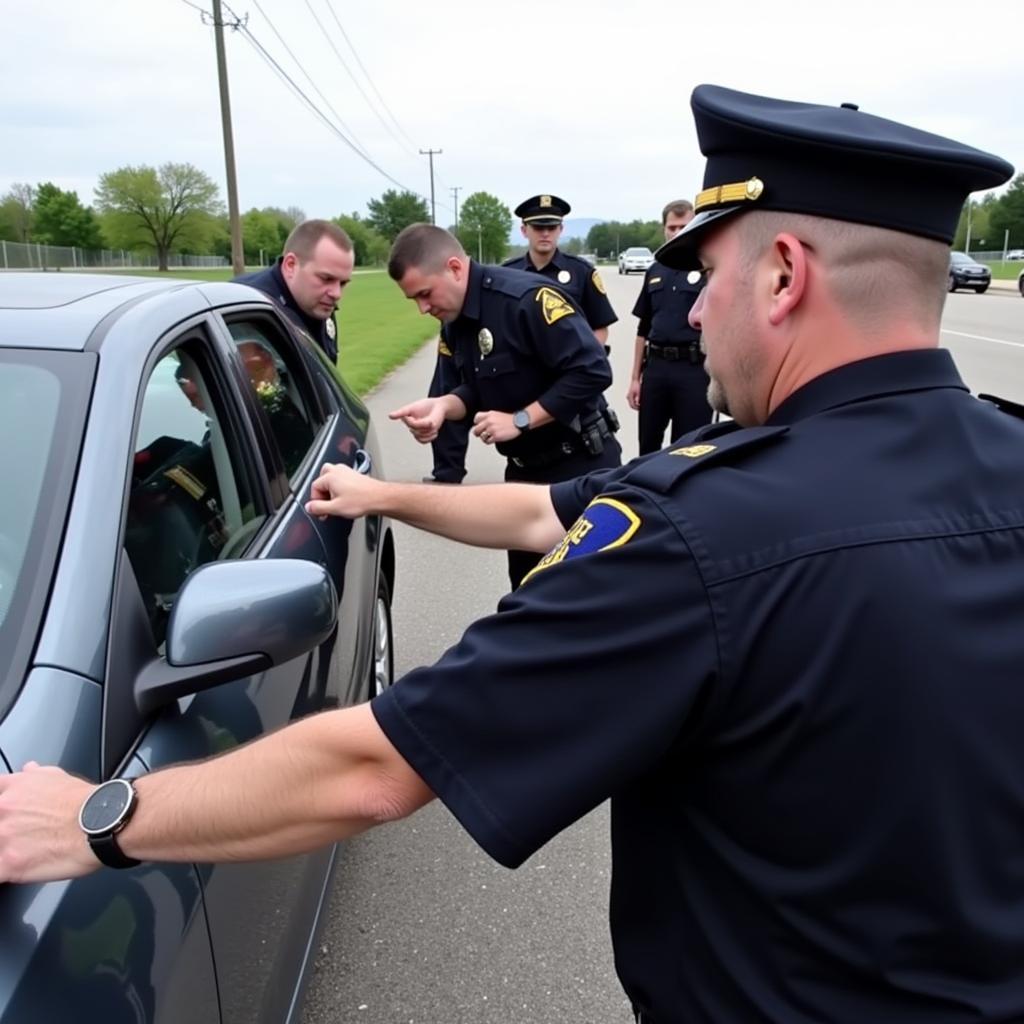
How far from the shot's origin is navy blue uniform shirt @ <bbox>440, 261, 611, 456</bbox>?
12.0 feet

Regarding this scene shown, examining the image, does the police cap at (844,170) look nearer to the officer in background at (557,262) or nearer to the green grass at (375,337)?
the green grass at (375,337)

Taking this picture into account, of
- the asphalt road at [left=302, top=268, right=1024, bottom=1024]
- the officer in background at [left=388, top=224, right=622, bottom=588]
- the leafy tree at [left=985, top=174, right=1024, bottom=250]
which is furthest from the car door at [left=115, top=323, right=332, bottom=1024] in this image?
the leafy tree at [left=985, top=174, right=1024, bottom=250]

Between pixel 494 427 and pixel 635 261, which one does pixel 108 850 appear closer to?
pixel 494 427

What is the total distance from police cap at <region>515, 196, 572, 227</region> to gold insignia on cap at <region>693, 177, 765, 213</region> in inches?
232

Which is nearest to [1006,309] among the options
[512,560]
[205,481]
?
[512,560]

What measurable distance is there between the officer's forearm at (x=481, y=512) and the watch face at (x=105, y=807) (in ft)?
3.77

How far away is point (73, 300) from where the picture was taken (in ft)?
6.30

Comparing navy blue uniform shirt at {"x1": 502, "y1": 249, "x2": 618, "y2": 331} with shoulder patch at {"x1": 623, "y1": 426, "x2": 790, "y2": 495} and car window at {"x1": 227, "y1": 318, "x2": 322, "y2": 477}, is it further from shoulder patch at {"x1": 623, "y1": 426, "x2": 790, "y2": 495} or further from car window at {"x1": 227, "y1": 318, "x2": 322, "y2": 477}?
shoulder patch at {"x1": 623, "y1": 426, "x2": 790, "y2": 495}

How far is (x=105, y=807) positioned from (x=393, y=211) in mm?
112833

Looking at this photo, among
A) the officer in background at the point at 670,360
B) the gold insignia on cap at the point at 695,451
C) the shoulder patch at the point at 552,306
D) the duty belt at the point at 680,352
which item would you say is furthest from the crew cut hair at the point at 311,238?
the gold insignia on cap at the point at 695,451

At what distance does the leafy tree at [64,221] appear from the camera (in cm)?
8694

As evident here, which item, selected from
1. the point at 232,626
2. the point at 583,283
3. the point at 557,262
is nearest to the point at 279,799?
the point at 232,626

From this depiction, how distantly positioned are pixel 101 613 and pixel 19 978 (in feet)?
1.64

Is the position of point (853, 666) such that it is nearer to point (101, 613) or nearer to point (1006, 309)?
point (101, 613)
